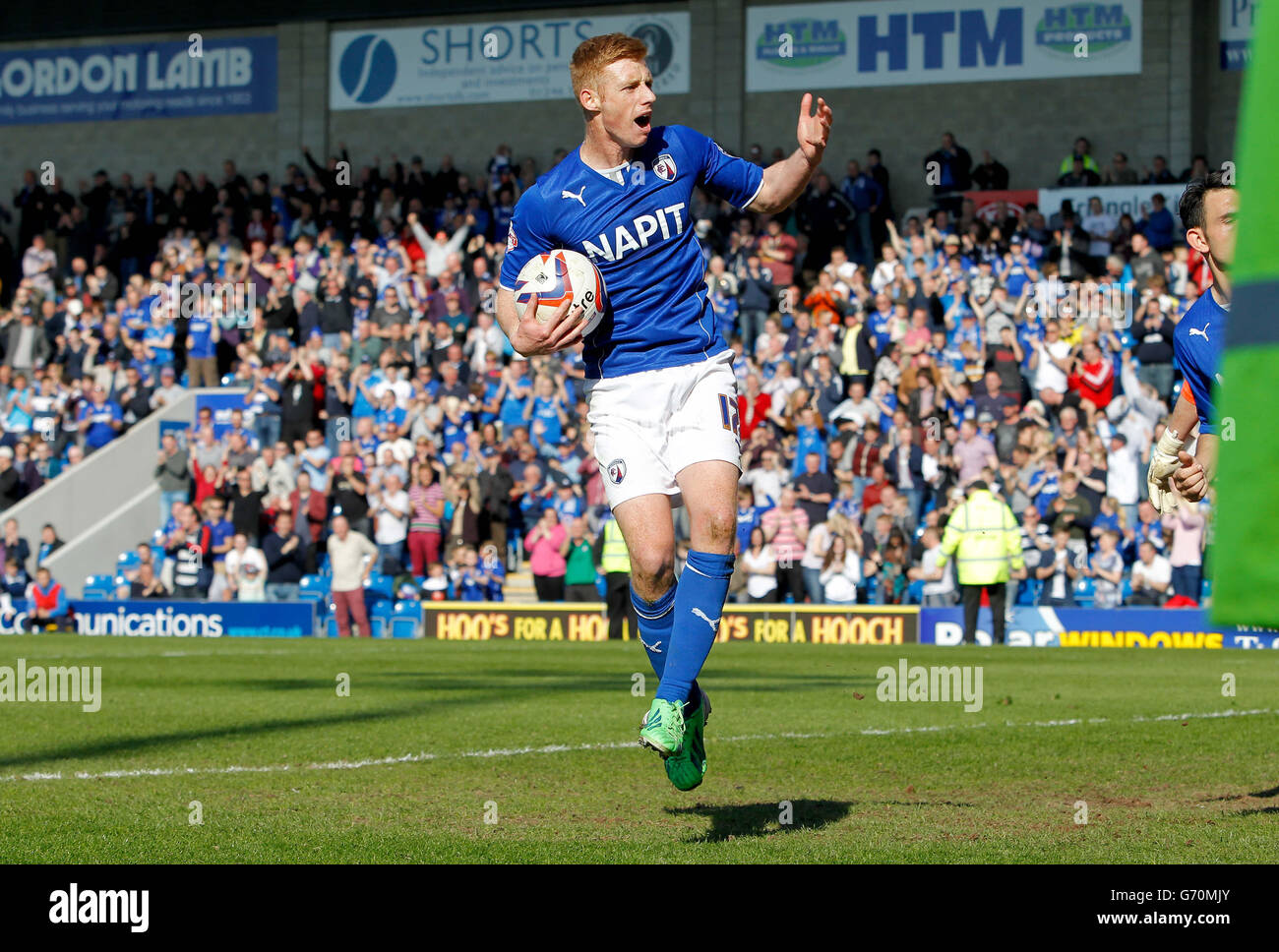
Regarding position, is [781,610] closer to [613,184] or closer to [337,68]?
[613,184]

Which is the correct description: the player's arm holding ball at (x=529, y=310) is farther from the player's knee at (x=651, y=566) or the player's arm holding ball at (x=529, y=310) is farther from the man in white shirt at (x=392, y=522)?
the man in white shirt at (x=392, y=522)

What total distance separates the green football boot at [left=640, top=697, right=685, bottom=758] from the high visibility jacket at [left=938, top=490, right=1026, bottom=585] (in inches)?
572

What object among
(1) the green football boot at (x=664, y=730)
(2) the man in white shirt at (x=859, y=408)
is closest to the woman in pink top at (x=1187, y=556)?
(2) the man in white shirt at (x=859, y=408)

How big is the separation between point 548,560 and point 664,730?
17968 mm

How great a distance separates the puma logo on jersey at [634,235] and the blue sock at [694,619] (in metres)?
1.23

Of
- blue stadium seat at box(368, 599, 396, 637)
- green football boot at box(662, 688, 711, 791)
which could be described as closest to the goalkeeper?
green football boot at box(662, 688, 711, 791)

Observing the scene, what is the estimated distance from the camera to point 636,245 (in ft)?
21.9

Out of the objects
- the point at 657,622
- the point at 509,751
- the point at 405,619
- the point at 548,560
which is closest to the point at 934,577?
the point at 548,560

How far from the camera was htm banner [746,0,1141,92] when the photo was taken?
32469 mm

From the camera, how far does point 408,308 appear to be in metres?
28.5

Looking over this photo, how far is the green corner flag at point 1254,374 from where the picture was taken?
2.27 m
